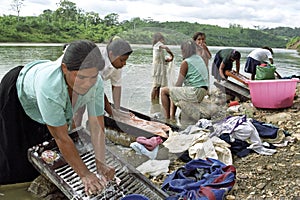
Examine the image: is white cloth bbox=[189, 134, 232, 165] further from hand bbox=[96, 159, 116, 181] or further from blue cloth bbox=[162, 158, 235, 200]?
hand bbox=[96, 159, 116, 181]

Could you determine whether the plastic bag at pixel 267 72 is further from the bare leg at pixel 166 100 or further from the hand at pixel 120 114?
the hand at pixel 120 114

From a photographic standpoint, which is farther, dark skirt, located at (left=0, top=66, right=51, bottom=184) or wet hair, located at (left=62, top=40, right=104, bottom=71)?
dark skirt, located at (left=0, top=66, right=51, bottom=184)

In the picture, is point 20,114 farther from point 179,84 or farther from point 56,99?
point 179,84

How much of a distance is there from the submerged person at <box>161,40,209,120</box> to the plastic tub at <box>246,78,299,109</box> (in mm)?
1073

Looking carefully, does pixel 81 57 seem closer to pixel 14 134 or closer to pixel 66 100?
pixel 66 100

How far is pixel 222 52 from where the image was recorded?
7406mm

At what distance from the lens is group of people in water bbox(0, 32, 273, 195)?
1972 mm

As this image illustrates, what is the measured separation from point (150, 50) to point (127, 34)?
327 mm

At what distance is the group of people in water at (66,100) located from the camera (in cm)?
197

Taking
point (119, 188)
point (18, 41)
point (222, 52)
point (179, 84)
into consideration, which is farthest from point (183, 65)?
point (18, 41)

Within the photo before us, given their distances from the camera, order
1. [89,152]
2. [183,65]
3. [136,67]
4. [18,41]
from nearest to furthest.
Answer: [89,152]
[136,67]
[183,65]
[18,41]

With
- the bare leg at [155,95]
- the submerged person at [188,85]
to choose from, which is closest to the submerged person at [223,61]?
the submerged person at [188,85]

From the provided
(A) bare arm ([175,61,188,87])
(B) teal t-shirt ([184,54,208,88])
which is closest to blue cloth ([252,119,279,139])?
(B) teal t-shirt ([184,54,208,88])

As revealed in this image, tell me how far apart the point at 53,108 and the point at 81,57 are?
35 centimetres
